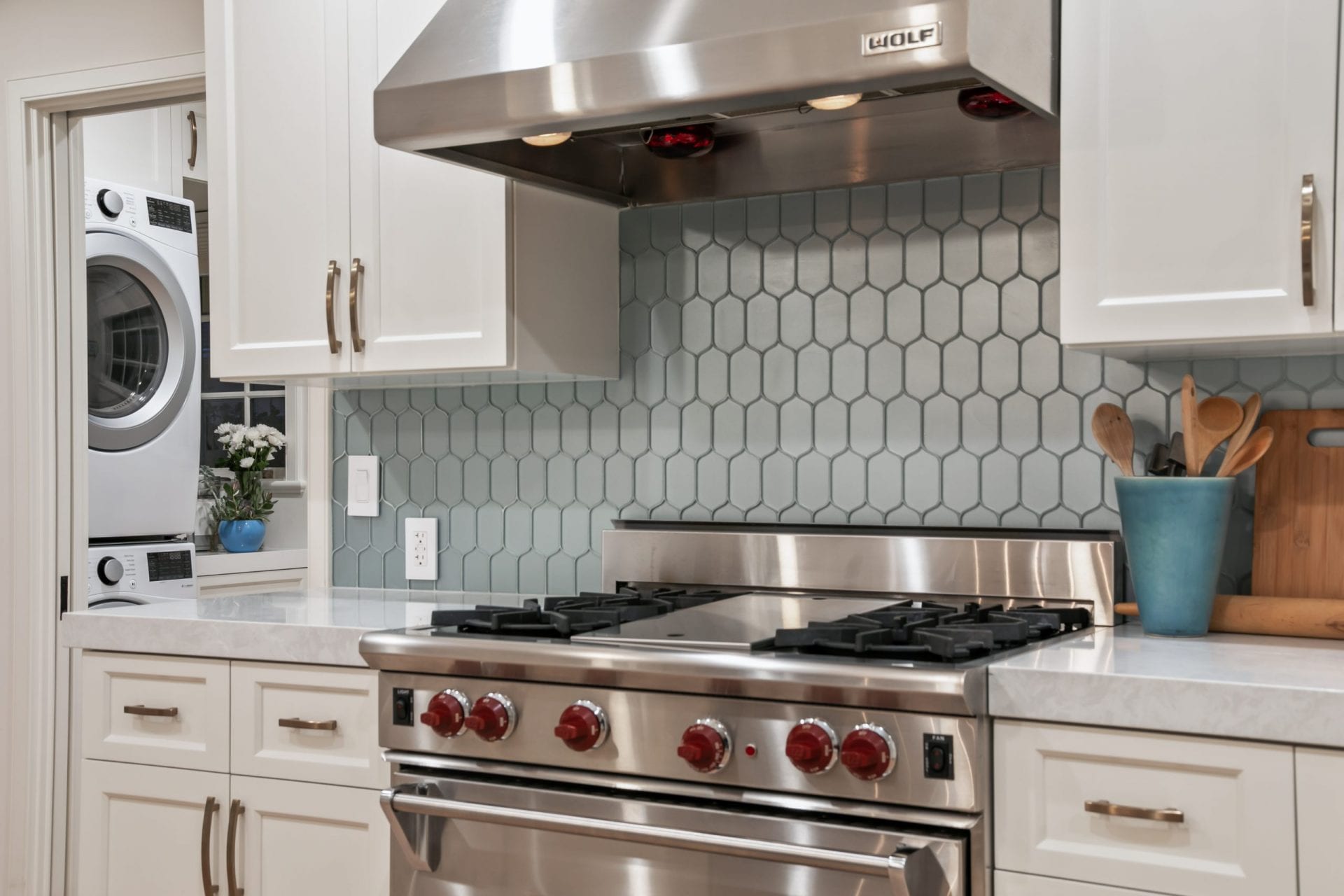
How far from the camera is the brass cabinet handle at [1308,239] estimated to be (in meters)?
1.64

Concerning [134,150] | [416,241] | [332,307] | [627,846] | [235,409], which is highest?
[134,150]

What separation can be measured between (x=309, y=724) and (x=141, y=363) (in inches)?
100

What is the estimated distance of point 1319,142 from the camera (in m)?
1.65

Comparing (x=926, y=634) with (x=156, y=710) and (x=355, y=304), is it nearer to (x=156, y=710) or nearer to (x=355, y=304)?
(x=355, y=304)

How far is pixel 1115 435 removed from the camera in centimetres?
200

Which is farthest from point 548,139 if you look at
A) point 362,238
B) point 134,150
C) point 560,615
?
point 134,150

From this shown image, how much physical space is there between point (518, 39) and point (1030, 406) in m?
1.01

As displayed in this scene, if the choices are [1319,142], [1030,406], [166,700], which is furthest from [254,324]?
[1319,142]

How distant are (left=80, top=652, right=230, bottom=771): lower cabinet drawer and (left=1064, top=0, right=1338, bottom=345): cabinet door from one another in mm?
1482

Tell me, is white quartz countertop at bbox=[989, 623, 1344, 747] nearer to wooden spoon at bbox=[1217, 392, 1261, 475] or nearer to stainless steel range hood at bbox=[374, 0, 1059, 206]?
wooden spoon at bbox=[1217, 392, 1261, 475]

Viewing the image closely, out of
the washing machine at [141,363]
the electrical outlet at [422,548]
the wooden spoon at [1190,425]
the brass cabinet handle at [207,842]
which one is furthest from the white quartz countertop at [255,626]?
the washing machine at [141,363]

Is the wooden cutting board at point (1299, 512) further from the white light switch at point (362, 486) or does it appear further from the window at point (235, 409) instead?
the window at point (235, 409)

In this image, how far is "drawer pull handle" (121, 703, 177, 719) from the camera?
219cm

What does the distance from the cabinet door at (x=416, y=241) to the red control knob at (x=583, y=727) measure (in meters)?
0.70
